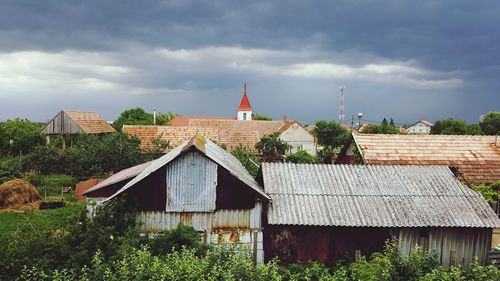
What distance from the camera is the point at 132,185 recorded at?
11.5 metres

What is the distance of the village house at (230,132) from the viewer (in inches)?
1326

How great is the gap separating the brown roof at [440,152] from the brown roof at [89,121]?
1040 inches

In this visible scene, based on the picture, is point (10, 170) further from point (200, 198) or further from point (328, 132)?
point (328, 132)

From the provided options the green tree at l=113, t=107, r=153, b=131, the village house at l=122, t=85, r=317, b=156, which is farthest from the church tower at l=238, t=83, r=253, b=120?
the green tree at l=113, t=107, r=153, b=131

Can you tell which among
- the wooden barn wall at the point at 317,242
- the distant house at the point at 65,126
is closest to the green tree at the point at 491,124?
the wooden barn wall at the point at 317,242

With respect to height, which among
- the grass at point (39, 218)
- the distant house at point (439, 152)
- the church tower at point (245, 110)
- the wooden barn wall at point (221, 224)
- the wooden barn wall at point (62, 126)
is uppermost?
the church tower at point (245, 110)

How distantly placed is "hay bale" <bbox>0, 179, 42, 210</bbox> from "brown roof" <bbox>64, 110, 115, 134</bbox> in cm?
1525

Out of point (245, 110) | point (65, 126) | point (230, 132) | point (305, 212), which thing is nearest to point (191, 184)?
point (305, 212)

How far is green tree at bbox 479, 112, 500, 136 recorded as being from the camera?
52.9m

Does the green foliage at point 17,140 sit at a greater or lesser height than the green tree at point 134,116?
lesser

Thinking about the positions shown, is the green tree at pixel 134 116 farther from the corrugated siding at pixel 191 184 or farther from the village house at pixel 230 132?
the corrugated siding at pixel 191 184

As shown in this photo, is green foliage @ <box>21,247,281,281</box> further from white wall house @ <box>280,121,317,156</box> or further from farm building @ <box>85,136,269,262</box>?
white wall house @ <box>280,121,317,156</box>

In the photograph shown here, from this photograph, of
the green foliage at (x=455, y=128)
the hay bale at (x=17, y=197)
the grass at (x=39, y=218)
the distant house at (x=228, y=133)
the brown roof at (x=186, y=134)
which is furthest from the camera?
the green foliage at (x=455, y=128)

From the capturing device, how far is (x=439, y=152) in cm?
1964
